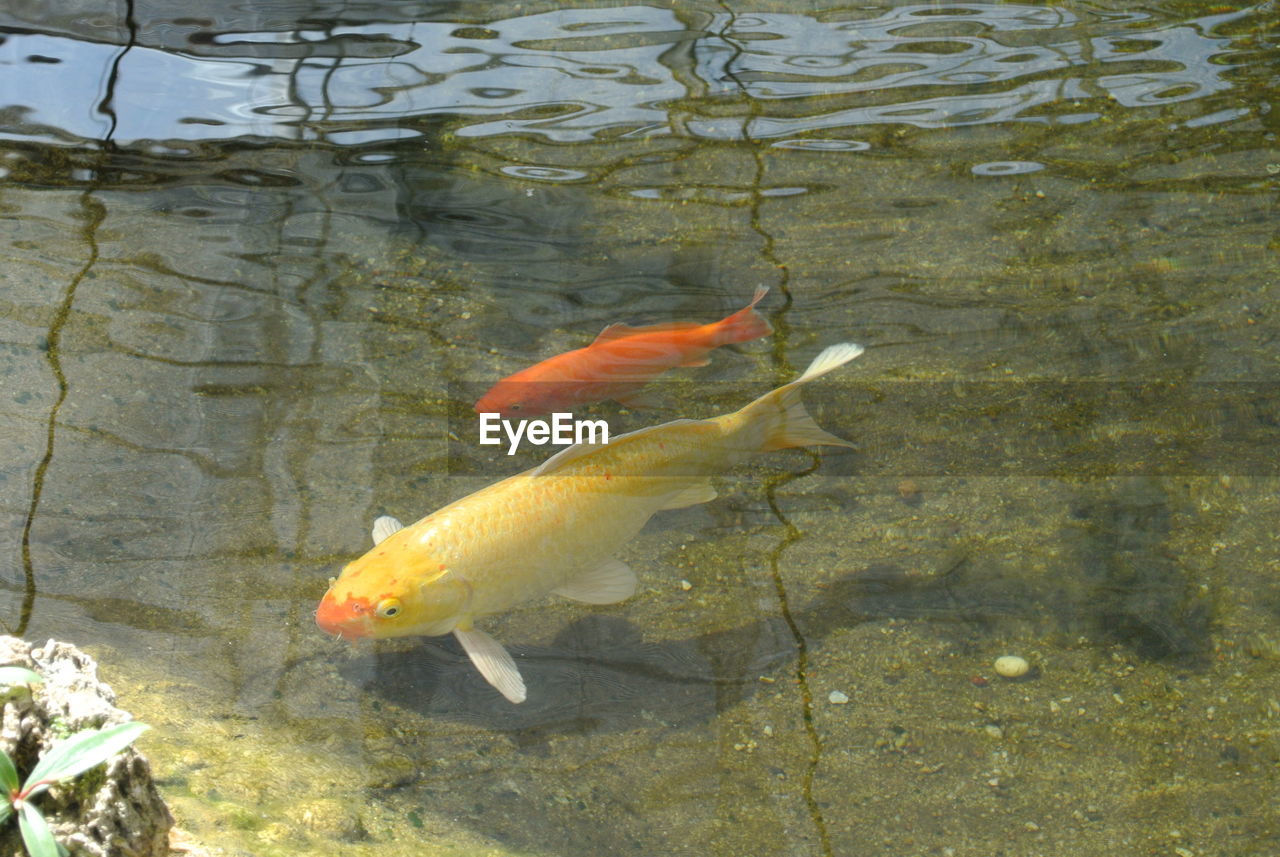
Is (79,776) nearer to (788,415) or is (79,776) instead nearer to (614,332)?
(788,415)

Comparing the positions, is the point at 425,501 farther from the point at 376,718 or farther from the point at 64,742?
the point at 64,742

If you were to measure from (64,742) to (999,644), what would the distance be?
8.50 ft

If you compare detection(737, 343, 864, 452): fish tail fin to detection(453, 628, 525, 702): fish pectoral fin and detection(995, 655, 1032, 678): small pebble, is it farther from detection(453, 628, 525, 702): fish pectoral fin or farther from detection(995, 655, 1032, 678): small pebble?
detection(453, 628, 525, 702): fish pectoral fin

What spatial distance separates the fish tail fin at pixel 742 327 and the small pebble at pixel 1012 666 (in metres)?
1.51

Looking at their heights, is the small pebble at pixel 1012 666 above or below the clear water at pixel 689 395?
below

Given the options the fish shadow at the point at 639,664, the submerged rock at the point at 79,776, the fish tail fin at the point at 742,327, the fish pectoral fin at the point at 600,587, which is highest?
the fish tail fin at the point at 742,327

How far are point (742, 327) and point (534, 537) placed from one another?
1411 mm

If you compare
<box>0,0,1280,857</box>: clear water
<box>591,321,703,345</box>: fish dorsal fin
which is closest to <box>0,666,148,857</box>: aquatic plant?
<box>0,0,1280,857</box>: clear water

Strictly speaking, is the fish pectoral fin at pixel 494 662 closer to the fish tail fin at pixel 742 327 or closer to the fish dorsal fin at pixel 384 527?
the fish dorsal fin at pixel 384 527

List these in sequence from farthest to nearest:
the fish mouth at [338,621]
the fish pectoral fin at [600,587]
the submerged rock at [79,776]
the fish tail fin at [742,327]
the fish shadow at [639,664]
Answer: the fish tail fin at [742,327]
the fish pectoral fin at [600,587]
the fish shadow at [639,664]
the fish mouth at [338,621]
the submerged rock at [79,776]

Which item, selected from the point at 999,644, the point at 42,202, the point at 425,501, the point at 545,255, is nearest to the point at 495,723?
the point at 425,501

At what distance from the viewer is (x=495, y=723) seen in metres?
2.91

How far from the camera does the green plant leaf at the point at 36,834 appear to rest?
5.90 feet

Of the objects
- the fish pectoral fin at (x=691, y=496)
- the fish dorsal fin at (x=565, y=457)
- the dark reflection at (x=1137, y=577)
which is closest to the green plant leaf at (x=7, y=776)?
the fish dorsal fin at (x=565, y=457)
